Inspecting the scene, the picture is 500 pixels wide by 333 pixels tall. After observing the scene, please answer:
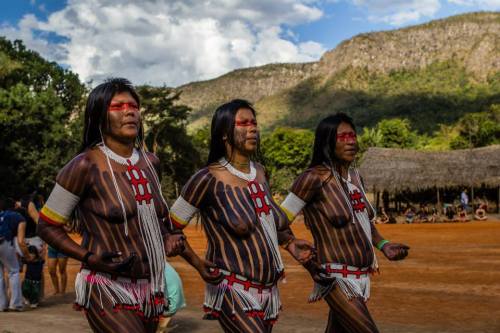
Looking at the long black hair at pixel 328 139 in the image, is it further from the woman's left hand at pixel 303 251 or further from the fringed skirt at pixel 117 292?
the fringed skirt at pixel 117 292

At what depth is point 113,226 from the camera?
3480 millimetres

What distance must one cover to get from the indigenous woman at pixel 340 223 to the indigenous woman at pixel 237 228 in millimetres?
533

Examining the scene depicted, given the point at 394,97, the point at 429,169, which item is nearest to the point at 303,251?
the point at 429,169

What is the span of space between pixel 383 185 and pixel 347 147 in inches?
1316

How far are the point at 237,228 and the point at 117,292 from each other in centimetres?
92

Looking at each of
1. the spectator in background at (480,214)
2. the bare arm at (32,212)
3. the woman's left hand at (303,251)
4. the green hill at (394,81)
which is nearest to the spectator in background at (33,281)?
the bare arm at (32,212)

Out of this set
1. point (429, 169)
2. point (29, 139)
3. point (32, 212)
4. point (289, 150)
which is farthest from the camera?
point (289, 150)

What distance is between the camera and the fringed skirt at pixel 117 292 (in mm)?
3439

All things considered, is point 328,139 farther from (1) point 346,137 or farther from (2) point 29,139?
(2) point 29,139

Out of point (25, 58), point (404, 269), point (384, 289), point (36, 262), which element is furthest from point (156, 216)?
point (25, 58)

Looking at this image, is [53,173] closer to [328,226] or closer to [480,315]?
[480,315]

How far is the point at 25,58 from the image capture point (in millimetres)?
44094

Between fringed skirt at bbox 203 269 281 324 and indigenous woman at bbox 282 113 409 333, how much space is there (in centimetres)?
74

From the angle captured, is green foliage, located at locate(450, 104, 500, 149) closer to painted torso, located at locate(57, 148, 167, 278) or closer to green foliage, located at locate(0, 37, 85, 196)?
green foliage, located at locate(0, 37, 85, 196)
